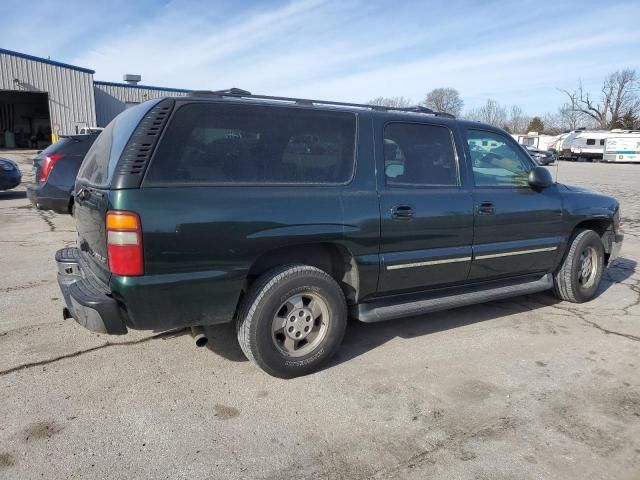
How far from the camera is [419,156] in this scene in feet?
12.9

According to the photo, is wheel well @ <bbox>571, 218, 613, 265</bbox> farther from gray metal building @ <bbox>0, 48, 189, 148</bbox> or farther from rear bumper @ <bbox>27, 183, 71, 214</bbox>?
gray metal building @ <bbox>0, 48, 189, 148</bbox>

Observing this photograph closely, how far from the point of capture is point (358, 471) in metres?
2.51

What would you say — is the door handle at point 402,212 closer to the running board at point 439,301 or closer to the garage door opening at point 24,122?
the running board at point 439,301

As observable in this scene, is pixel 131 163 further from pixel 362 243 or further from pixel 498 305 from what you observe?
pixel 498 305

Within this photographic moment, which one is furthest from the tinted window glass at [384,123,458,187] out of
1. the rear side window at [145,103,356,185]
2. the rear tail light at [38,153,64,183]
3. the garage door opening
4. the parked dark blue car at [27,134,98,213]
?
the garage door opening

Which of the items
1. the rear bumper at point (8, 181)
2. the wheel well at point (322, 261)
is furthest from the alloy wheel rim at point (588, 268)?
the rear bumper at point (8, 181)

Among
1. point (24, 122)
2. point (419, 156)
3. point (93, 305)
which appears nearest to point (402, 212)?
point (419, 156)

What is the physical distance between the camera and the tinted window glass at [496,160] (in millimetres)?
4273

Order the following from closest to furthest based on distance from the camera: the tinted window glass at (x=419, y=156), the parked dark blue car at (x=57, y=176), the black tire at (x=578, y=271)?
the tinted window glass at (x=419, y=156) → the black tire at (x=578, y=271) → the parked dark blue car at (x=57, y=176)

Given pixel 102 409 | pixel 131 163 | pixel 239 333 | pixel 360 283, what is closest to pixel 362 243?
pixel 360 283

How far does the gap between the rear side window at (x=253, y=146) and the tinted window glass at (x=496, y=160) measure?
131cm

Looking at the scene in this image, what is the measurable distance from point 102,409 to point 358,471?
162 cm

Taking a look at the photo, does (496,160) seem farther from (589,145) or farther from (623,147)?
(589,145)

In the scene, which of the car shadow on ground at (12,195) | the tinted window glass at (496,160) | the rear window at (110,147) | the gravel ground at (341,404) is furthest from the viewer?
the car shadow on ground at (12,195)
